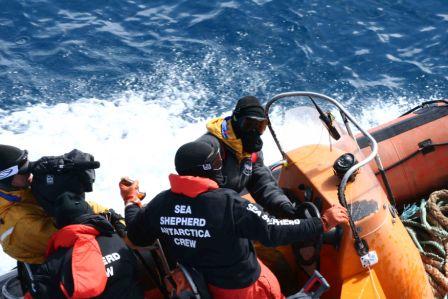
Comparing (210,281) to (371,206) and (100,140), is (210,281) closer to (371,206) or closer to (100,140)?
(371,206)

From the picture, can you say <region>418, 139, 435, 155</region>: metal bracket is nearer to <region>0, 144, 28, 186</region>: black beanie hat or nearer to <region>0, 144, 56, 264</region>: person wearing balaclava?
<region>0, 144, 56, 264</region>: person wearing balaclava

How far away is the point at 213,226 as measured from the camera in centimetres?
266

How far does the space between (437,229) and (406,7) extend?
5.21 meters

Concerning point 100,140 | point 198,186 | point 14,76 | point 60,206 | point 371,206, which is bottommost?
point 100,140

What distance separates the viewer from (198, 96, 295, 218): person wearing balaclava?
3.40 metres

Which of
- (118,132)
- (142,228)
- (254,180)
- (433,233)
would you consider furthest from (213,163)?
(118,132)

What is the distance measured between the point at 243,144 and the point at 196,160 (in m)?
0.78

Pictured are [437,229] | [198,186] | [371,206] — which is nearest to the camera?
[198,186]

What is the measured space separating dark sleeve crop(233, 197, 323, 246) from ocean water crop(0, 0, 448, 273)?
134 inches

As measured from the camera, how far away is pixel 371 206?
333cm

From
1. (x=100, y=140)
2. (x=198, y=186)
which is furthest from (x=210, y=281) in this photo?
(x=100, y=140)

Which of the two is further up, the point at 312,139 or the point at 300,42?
the point at 312,139

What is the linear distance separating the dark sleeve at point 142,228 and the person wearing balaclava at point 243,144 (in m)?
0.61

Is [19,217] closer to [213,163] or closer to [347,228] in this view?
[213,163]
